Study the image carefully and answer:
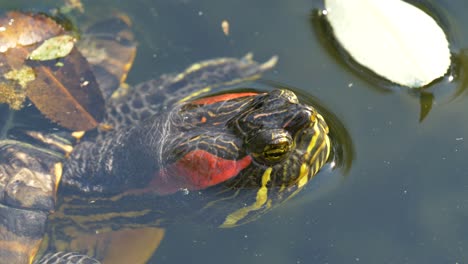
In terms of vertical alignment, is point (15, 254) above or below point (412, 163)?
below

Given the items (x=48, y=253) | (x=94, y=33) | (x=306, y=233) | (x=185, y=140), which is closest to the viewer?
(x=185, y=140)

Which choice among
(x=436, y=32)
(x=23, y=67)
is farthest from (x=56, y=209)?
(x=436, y=32)

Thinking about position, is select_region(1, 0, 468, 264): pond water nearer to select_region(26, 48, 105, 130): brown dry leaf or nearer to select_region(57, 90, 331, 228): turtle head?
select_region(57, 90, 331, 228): turtle head

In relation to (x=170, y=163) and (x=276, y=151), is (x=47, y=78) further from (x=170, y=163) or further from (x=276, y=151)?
(x=276, y=151)

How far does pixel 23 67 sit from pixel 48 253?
1.58 metres

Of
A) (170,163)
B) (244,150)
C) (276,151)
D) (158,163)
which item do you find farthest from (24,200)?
(276,151)

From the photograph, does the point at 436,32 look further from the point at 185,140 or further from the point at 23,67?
the point at 23,67

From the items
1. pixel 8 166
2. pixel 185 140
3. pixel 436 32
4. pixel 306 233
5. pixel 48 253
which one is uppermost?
pixel 436 32

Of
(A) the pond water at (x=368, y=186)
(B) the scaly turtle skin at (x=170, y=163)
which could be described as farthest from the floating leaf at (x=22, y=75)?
(A) the pond water at (x=368, y=186)

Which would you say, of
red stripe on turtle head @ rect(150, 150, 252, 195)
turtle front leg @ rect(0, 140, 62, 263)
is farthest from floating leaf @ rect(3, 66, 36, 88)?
red stripe on turtle head @ rect(150, 150, 252, 195)

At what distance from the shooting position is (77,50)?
5996mm

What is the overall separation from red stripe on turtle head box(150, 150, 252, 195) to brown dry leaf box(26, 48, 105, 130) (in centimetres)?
113

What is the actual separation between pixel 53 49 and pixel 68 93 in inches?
18.4

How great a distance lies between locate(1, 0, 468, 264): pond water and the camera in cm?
518
